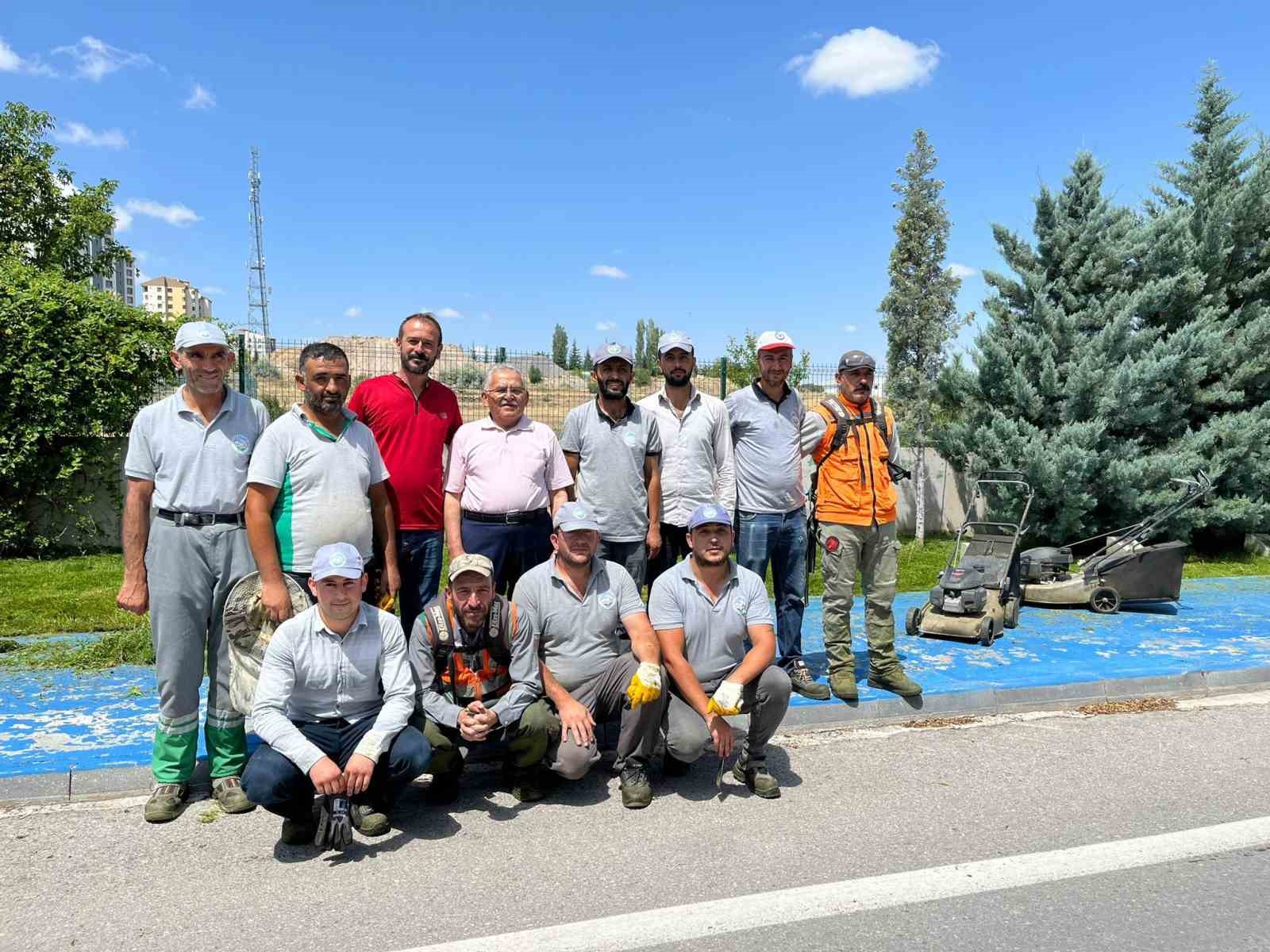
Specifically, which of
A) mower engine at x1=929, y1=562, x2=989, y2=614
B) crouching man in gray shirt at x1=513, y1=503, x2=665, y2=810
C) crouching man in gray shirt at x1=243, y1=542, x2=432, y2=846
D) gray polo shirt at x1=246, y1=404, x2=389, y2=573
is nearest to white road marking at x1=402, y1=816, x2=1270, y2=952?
crouching man in gray shirt at x1=243, y1=542, x2=432, y2=846

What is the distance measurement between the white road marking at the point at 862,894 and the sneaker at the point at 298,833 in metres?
1.10

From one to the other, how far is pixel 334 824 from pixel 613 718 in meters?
1.53

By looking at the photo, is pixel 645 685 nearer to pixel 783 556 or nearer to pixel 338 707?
pixel 338 707

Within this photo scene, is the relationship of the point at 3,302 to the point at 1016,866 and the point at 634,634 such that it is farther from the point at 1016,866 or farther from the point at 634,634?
the point at 1016,866

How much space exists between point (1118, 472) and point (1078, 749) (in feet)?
26.1

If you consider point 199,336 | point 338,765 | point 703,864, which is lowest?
point 703,864

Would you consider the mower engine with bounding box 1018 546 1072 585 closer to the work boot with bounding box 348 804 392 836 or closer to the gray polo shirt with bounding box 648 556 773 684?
the gray polo shirt with bounding box 648 556 773 684

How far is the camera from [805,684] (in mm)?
5980

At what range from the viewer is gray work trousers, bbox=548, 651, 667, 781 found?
4.44 metres

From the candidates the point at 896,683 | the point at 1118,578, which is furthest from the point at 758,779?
the point at 1118,578

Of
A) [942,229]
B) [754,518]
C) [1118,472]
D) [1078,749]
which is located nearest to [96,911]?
[754,518]

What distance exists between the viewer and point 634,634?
470cm

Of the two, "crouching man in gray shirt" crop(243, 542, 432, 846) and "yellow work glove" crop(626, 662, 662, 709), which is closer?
"crouching man in gray shirt" crop(243, 542, 432, 846)

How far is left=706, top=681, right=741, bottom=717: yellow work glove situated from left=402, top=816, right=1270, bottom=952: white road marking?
1102 mm
